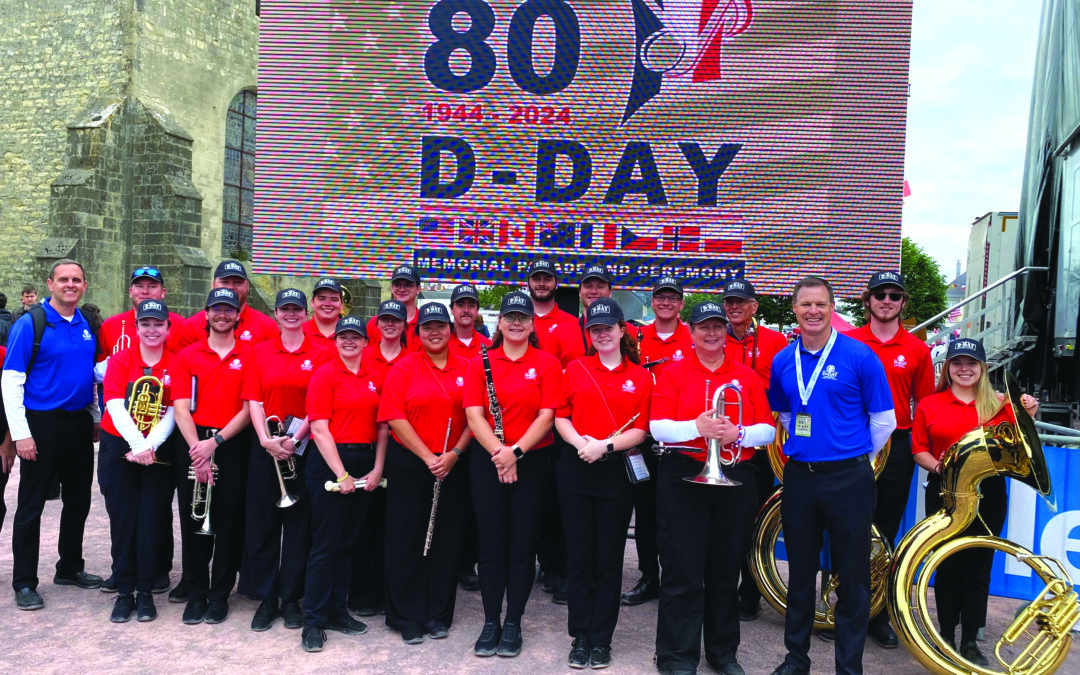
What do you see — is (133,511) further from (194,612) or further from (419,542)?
(419,542)

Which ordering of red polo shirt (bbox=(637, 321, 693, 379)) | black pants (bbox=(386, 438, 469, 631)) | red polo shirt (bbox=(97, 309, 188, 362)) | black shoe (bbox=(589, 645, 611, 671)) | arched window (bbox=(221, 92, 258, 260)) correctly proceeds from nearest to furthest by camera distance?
black shoe (bbox=(589, 645, 611, 671)) → black pants (bbox=(386, 438, 469, 631)) → red polo shirt (bbox=(637, 321, 693, 379)) → red polo shirt (bbox=(97, 309, 188, 362)) → arched window (bbox=(221, 92, 258, 260))

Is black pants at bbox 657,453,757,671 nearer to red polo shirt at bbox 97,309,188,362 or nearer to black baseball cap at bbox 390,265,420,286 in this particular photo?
black baseball cap at bbox 390,265,420,286

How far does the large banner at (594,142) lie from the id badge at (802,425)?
329 centimetres

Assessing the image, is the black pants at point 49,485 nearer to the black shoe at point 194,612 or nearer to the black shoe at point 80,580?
the black shoe at point 80,580

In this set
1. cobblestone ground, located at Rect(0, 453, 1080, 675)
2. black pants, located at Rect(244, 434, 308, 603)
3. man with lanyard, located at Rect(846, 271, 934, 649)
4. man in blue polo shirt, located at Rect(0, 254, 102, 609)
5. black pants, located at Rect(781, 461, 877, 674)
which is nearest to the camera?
black pants, located at Rect(781, 461, 877, 674)

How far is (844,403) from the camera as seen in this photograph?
3.94 m

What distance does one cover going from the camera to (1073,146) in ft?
30.3

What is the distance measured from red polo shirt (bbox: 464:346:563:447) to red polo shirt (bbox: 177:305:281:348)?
145cm

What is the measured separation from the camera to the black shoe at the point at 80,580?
5184 mm

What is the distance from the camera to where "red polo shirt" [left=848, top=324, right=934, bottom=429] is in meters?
4.80

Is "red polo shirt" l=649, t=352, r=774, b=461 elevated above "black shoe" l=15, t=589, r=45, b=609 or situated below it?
above

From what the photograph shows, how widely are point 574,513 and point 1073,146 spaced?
8248 millimetres

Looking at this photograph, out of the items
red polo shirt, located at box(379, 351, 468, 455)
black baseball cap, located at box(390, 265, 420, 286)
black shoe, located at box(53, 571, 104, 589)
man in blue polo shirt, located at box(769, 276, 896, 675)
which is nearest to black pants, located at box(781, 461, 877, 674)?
man in blue polo shirt, located at box(769, 276, 896, 675)

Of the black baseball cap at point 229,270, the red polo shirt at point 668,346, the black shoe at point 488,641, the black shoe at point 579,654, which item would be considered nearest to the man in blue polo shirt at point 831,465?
the black shoe at point 579,654
